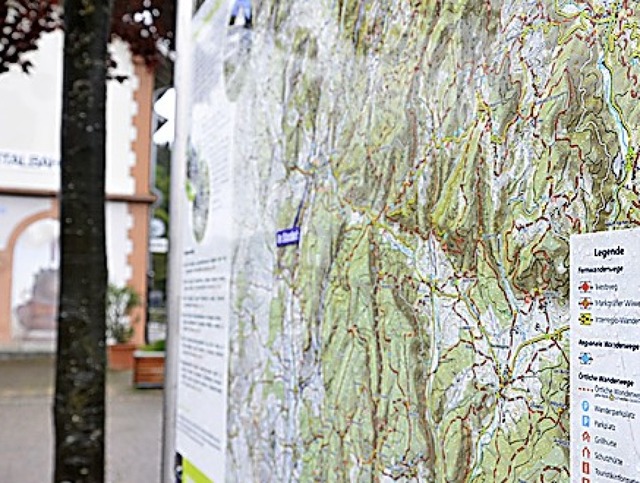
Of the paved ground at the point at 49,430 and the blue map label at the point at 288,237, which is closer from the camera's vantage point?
the blue map label at the point at 288,237

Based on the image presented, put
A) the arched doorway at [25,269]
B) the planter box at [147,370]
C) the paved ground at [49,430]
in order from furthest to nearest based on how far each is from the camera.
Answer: the arched doorway at [25,269] → the planter box at [147,370] → the paved ground at [49,430]

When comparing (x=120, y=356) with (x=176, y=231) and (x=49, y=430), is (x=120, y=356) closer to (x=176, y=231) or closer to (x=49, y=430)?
(x=49, y=430)

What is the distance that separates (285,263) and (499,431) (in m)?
0.71

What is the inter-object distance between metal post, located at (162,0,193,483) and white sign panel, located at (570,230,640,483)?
1.58 meters

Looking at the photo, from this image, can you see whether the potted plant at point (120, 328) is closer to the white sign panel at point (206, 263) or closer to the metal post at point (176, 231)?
the metal post at point (176, 231)

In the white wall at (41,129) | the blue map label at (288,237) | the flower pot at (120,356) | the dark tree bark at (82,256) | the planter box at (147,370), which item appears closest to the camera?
the blue map label at (288,237)

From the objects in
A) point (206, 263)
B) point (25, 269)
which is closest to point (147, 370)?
point (25, 269)

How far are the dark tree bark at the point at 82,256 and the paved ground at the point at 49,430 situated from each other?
3.33 meters

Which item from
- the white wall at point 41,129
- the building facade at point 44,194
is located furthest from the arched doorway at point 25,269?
the white wall at point 41,129

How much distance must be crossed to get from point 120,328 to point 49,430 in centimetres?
617

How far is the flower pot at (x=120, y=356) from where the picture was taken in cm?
1468

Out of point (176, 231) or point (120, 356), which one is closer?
point (176, 231)

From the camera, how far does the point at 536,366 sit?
1.03 meters

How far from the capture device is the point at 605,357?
3.02 feet
